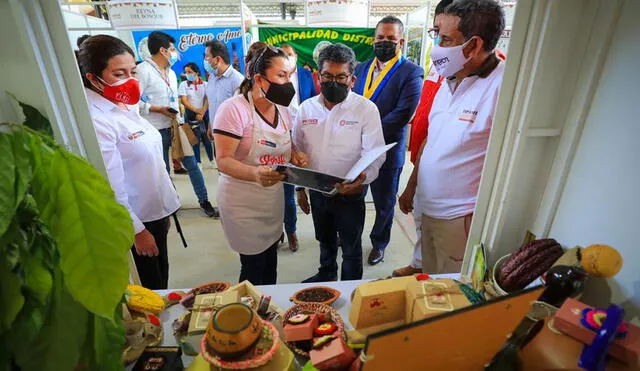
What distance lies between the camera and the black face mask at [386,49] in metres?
2.18

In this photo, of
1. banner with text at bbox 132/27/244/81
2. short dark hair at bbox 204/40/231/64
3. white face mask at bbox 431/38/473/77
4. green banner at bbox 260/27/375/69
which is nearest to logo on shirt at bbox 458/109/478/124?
white face mask at bbox 431/38/473/77

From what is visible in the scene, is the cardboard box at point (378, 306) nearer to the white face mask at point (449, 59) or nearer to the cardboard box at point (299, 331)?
the cardboard box at point (299, 331)

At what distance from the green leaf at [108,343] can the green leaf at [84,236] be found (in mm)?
141

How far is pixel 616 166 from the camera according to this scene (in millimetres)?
689

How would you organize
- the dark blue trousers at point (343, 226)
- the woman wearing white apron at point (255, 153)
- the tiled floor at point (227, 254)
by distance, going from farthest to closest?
the tiled floor at point (227, 254) → the dark blue trousers at point (343, 226) → the woman wearing white apron at point (255, 153)

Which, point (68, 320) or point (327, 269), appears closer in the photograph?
point (68, 320)

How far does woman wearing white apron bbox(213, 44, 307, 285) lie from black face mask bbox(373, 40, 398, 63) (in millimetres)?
1025

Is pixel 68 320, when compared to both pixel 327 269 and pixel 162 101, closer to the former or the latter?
pixel 327 269

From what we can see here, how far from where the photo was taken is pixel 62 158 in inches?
16.0

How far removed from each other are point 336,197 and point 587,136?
3.43 ft

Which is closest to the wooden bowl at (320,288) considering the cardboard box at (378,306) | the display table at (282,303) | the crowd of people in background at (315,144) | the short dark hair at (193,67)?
the display table at (282,303)

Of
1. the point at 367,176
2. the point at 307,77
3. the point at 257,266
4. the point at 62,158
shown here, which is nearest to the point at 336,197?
the point at 367,176

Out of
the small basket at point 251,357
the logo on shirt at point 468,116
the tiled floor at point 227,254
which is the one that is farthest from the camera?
the tiled floor at point 227,254

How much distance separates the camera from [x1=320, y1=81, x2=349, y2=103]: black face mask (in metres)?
1.48
